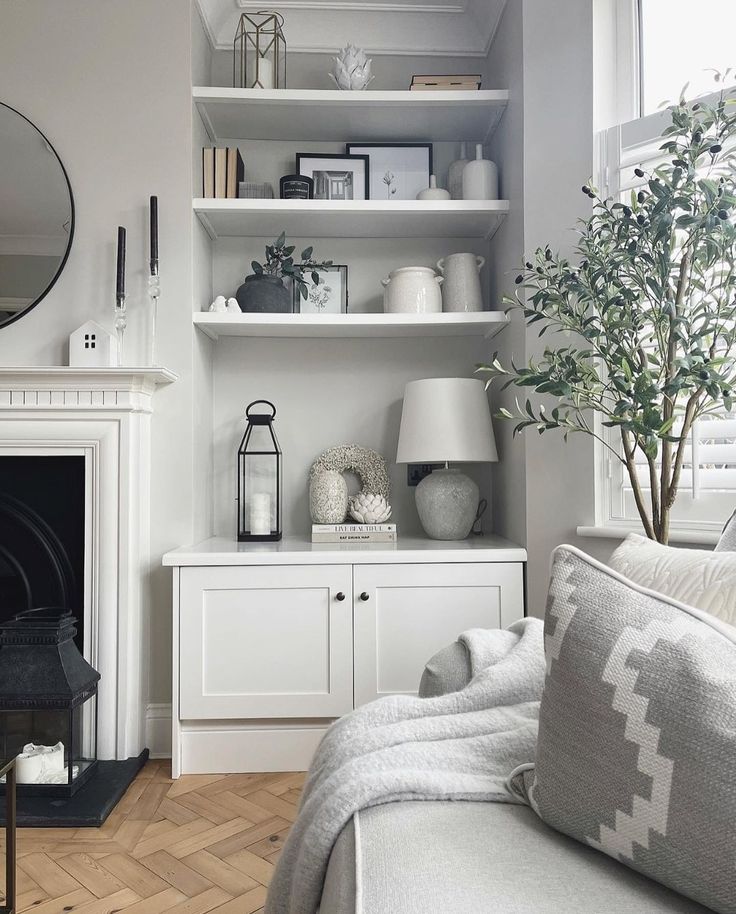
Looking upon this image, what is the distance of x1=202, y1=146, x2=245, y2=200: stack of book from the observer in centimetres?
256

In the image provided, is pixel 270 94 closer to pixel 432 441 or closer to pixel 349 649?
pixel 432 441

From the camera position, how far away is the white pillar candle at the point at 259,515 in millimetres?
2596

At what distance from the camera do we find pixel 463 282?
8.66ft

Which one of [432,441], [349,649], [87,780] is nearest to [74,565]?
[87,780]

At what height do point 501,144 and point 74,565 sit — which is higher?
point 501,144

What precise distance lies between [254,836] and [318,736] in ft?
1.50

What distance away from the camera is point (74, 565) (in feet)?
7.86

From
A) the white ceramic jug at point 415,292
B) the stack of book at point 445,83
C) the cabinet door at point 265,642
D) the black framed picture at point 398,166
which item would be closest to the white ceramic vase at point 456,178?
the black framed picture at point 398,166

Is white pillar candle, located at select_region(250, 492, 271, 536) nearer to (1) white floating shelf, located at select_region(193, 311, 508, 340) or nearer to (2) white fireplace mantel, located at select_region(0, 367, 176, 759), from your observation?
(2) white fireplace mantel, located at select_region(0, 367, 176, 759)

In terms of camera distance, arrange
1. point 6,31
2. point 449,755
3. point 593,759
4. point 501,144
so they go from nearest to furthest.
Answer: point 593,759
point 449,755
point 6,31
point 501,144

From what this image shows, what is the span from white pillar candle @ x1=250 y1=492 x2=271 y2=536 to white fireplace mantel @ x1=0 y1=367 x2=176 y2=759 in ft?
1.36

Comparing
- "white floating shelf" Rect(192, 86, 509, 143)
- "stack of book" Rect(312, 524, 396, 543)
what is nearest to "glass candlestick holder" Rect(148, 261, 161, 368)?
"white floating shelf" Rect(192, 86, 509, 143)

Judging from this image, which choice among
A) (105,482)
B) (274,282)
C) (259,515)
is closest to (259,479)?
(259,515)

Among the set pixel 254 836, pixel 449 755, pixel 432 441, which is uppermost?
pixel 432 441
